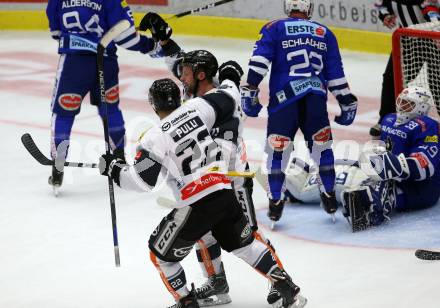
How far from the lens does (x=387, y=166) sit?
18.7ft

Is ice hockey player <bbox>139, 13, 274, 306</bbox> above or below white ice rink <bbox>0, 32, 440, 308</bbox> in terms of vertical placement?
above

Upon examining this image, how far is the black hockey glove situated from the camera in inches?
167

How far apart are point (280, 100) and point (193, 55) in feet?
4.07

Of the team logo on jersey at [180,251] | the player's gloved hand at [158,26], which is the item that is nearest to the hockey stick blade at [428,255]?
the team logo on jersey at [180,251]

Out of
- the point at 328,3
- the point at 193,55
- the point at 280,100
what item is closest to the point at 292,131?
the point at 280,100

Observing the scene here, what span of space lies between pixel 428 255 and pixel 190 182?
Answer: 1.53 meters

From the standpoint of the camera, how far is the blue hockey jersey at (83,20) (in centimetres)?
Result: 654

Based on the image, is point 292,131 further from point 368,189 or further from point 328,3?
point 328,3

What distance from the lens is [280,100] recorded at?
5648mm

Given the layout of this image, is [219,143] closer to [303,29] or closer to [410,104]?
[303,29]

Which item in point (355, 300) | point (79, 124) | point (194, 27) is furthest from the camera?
point (194, 27)

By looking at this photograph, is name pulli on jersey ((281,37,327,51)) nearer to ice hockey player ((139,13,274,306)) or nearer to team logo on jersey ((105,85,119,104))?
ice hockey player ((139,13,274,306))

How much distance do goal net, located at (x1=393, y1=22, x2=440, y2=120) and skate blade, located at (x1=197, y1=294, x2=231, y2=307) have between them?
8.34 ft

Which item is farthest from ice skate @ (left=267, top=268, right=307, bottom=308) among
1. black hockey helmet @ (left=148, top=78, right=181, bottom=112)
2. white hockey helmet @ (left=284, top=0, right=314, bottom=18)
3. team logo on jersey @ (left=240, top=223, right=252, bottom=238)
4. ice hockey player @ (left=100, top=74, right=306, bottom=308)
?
white hockey helmet @ (left=284, top=0, right=314, bottom=18)
